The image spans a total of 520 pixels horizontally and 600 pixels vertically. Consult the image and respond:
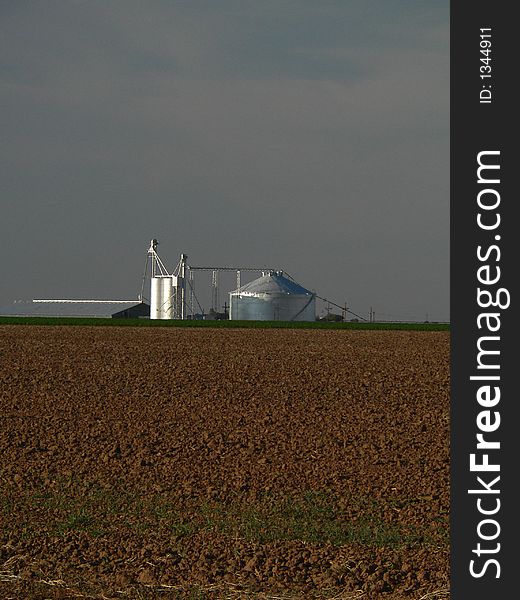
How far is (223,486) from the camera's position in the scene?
35.2ft

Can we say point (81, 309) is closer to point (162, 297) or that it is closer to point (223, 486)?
point (162, 297)

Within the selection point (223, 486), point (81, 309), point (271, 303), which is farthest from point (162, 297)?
point (223, 486)

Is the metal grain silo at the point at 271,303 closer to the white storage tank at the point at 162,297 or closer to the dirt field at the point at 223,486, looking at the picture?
the white storage tank at the point at 162,297

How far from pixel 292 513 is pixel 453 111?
21.5 feet

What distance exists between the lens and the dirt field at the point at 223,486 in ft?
23.7

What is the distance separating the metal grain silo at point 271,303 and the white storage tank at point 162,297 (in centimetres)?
527

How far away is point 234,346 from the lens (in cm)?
3459

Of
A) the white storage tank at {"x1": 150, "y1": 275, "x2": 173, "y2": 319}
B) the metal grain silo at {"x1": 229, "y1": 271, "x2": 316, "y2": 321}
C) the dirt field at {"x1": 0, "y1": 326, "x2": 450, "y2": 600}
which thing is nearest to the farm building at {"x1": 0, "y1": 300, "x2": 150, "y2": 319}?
the white storage tank at {"x1": 150, "y1": 275, "x2": 173, "y2": 319}

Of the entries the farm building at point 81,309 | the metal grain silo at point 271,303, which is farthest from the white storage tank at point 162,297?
the farm building at point 81,309

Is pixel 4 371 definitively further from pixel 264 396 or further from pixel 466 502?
pixel 466 502

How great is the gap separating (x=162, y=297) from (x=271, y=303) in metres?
9.07

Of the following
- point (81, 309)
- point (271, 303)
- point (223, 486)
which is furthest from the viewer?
point (81, 309)

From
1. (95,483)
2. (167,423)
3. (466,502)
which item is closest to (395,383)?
(167,423)

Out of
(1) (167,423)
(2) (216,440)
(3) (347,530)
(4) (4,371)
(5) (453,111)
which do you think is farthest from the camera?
(4) (4,371)
